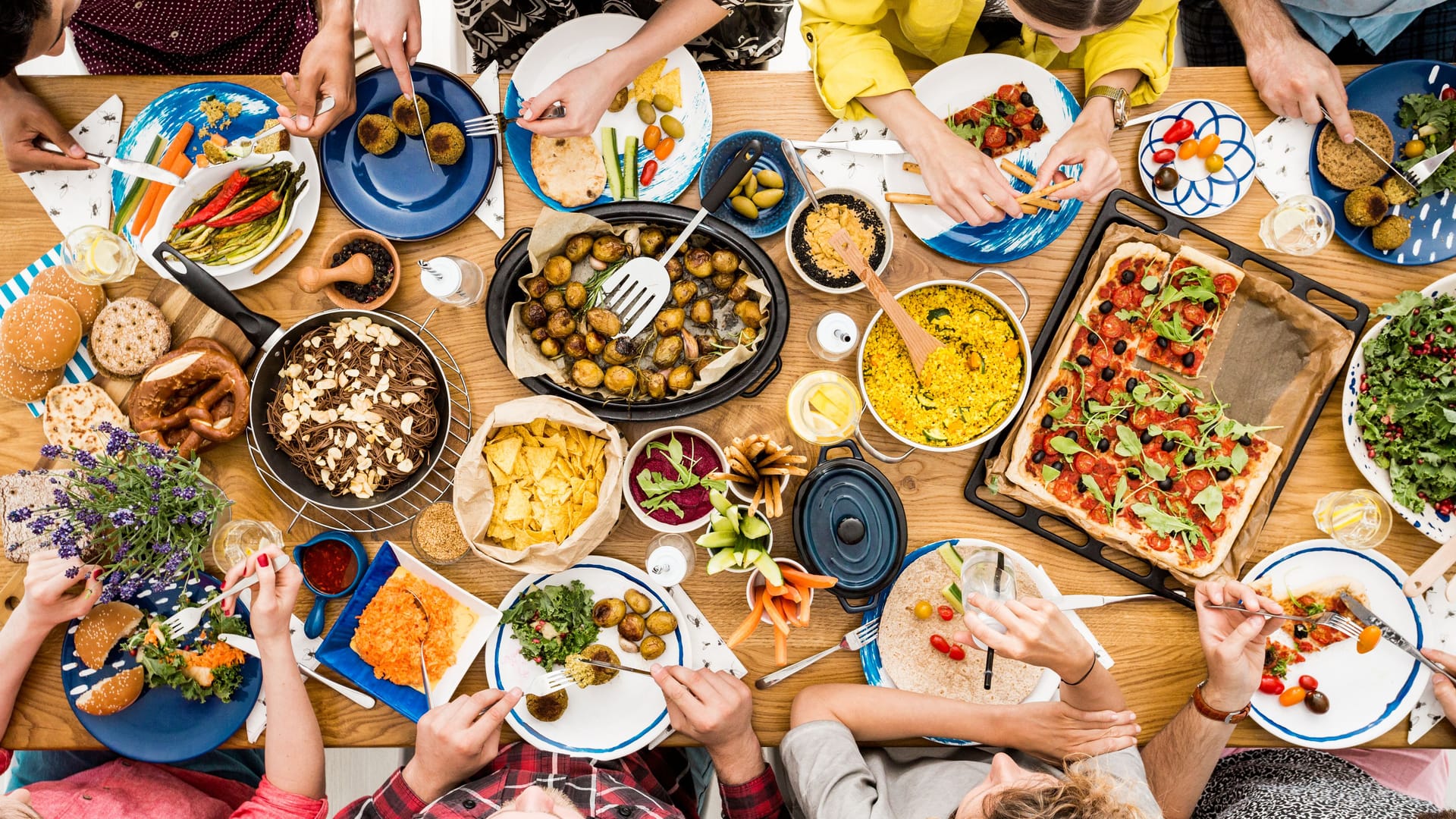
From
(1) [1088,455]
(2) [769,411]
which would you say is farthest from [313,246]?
(1) [1088,455]

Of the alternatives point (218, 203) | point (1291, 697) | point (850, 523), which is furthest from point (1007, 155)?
point (218, 203)

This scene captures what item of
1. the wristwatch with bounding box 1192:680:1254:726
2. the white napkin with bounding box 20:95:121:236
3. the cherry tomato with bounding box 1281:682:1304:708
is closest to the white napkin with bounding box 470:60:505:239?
the white napkin with bounding box 20:95:121:236

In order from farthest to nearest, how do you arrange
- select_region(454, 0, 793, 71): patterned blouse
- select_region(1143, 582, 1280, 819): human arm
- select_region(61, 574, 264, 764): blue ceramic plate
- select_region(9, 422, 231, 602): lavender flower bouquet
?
select_region(454, 0, 793, 71): patterned blouse < select_region(61, 574, 264, 764): blue ceramic plate < select_region(1143, 582, 1280, 819): human arm < select_region(9, 422, 231, 602): lavender flower bouquet

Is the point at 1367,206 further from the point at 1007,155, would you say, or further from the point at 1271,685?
the point at 1271,685

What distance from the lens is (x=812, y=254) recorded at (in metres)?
1.88

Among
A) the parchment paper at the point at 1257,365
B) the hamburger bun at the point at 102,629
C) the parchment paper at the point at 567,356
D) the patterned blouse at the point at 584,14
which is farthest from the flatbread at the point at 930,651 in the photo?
the hamburger bun at the point at 102,629

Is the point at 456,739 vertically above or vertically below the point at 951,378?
below

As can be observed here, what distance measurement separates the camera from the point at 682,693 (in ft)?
5.85

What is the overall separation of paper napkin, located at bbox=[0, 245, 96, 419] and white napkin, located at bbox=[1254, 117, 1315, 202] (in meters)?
2.98

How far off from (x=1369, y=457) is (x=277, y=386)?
2680mm

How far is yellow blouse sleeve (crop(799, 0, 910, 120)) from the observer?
6.11 ft

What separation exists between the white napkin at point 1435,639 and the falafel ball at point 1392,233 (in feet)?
2.74

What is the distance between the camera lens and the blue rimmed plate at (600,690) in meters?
1.87

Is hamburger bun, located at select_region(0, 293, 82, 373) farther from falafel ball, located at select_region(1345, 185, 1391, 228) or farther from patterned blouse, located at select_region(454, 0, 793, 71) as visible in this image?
falafel ball, located at select_region(1345, 185, 1391, 228)
